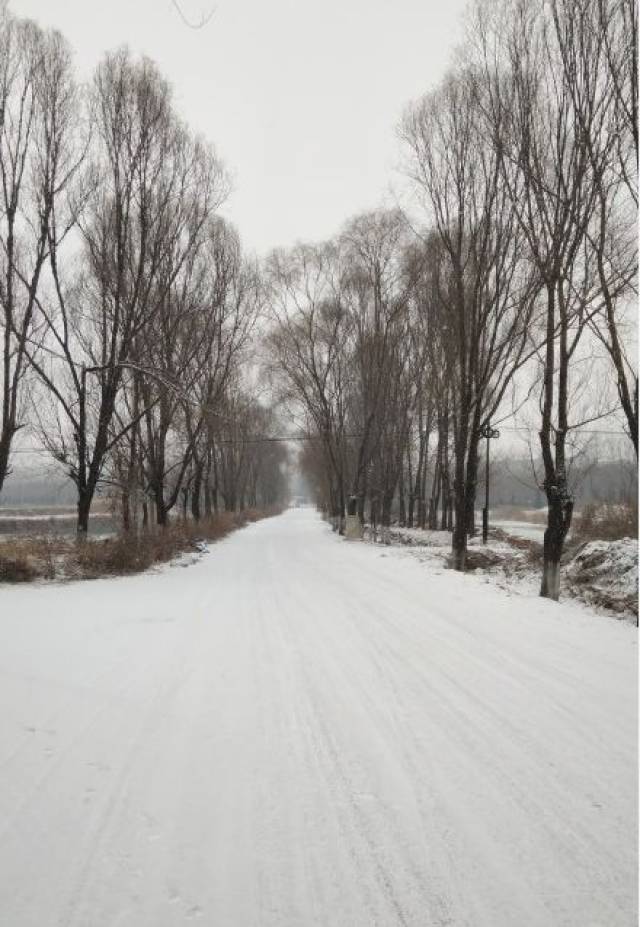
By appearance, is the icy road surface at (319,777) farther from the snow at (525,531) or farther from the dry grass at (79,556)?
the snow at (525,531)

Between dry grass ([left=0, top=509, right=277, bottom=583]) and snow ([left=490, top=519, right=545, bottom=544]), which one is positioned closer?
dry grass ([left=0, top=509, right=277, bottom=583])

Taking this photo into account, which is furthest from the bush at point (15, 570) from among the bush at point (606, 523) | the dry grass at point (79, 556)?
the bush at point (606, 523)

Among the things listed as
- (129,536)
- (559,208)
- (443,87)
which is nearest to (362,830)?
(559,208)

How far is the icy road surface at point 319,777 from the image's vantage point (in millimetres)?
2133

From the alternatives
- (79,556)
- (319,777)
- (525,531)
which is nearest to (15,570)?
(79,556)

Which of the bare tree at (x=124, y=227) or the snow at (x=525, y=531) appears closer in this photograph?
the bare tree at (x=124, y=227)

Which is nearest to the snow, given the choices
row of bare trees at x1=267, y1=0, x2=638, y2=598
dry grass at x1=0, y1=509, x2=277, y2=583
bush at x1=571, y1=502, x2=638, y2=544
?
bush at x1=571, y1=502, x2=638, y2=544

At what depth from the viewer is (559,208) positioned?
923 cm

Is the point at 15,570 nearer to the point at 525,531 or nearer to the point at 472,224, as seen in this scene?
the point at 472,224

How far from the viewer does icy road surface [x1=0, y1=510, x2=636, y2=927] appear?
2133mm

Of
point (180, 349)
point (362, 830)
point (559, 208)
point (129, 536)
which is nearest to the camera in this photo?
point (362, 830)

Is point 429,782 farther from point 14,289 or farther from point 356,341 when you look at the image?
point 356,341

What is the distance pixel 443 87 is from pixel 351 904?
13.7m

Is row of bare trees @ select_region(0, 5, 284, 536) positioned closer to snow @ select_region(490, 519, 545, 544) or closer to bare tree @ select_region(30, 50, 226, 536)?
bare tree @ select_region(30, 50, 226, 536)
